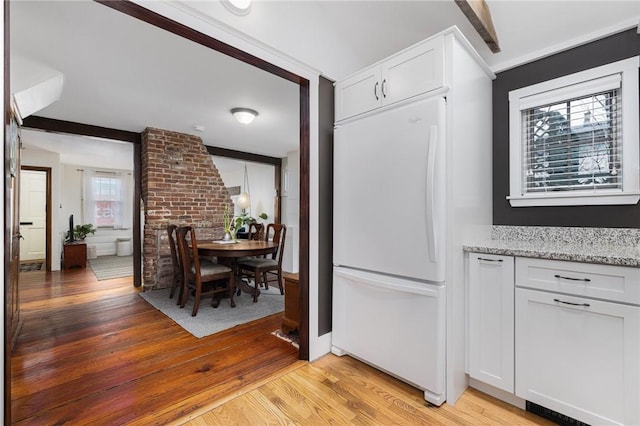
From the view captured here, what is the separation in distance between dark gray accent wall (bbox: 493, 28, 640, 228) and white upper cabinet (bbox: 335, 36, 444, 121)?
0.85 meters

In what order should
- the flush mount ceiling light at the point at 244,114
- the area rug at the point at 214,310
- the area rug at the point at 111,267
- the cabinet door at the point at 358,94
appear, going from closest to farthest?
1. the cabinet door at the point at 358,94
2. the area rug at the point at 214,310
3. the flush mount ceiling light at the point at 244,114
4. the area rug at the point at 111,267

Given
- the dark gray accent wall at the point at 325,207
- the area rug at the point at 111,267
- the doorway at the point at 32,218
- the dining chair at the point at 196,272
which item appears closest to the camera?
the dark gray accent wall at the point at 325,207

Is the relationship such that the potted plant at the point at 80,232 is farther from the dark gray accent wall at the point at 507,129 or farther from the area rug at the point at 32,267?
the dark gray accent wall at the point at 507,129

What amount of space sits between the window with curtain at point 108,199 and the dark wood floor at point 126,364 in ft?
15.6

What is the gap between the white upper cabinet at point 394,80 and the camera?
67.9 inches

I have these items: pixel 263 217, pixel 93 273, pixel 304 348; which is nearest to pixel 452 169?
pixel 304 348

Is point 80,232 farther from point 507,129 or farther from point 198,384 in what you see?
point 507,129

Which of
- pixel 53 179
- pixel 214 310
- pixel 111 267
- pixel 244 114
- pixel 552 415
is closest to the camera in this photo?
pixel 552 415

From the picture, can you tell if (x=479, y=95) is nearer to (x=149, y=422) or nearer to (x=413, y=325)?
(x=413, y=325)

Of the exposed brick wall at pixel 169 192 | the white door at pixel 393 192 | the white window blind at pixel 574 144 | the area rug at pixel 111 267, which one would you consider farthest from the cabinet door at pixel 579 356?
the area rug at pixel 111 267

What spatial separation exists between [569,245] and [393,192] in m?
1.13

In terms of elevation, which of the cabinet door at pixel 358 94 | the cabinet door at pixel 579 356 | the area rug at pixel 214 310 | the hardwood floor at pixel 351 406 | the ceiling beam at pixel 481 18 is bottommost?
the hardwood floor at pixel 351 406

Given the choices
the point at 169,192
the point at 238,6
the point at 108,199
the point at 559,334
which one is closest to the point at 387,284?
the point at 559,334

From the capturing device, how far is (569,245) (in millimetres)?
1855
